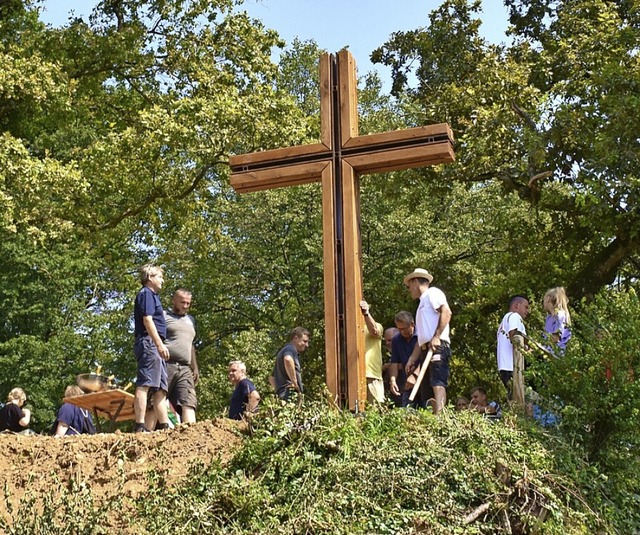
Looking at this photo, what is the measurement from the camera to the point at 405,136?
380 inches

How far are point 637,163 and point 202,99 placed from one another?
7471 millimetres

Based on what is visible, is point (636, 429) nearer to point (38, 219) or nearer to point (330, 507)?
point (330, 507)

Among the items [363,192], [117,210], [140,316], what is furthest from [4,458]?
[363,192]

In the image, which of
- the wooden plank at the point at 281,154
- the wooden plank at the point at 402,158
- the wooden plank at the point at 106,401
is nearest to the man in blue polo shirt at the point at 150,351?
the wooden plank at the point at 106,401

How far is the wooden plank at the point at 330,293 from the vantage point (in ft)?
30.6

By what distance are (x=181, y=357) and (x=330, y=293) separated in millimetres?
1851

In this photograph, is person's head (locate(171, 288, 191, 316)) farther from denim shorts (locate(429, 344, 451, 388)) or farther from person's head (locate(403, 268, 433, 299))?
denim shorts (locate(429, 344, 451, 388))

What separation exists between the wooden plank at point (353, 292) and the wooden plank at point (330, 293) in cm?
10

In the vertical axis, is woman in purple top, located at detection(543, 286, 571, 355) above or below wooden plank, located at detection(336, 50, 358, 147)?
below

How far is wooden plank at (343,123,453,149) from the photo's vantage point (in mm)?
9578

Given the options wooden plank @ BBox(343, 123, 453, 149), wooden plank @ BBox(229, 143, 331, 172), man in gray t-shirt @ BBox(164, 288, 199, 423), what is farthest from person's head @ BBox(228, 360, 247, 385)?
wooden plank @ BBox(343, 123, 453, 149)

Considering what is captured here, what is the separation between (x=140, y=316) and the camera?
9.92m

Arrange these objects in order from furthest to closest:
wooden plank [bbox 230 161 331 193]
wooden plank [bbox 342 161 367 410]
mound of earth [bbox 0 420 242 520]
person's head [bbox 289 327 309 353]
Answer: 1. person's head [bbox 289 327 309 353]
2. wooden plank [bbox 230 161 331 193]
3. wooden plank [bbox 342 161 367 410]
4. mound of earth [bbox 0 420 242 520]

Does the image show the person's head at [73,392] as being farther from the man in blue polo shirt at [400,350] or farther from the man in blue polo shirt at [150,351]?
the man in blue polo shirt at [400,350]
